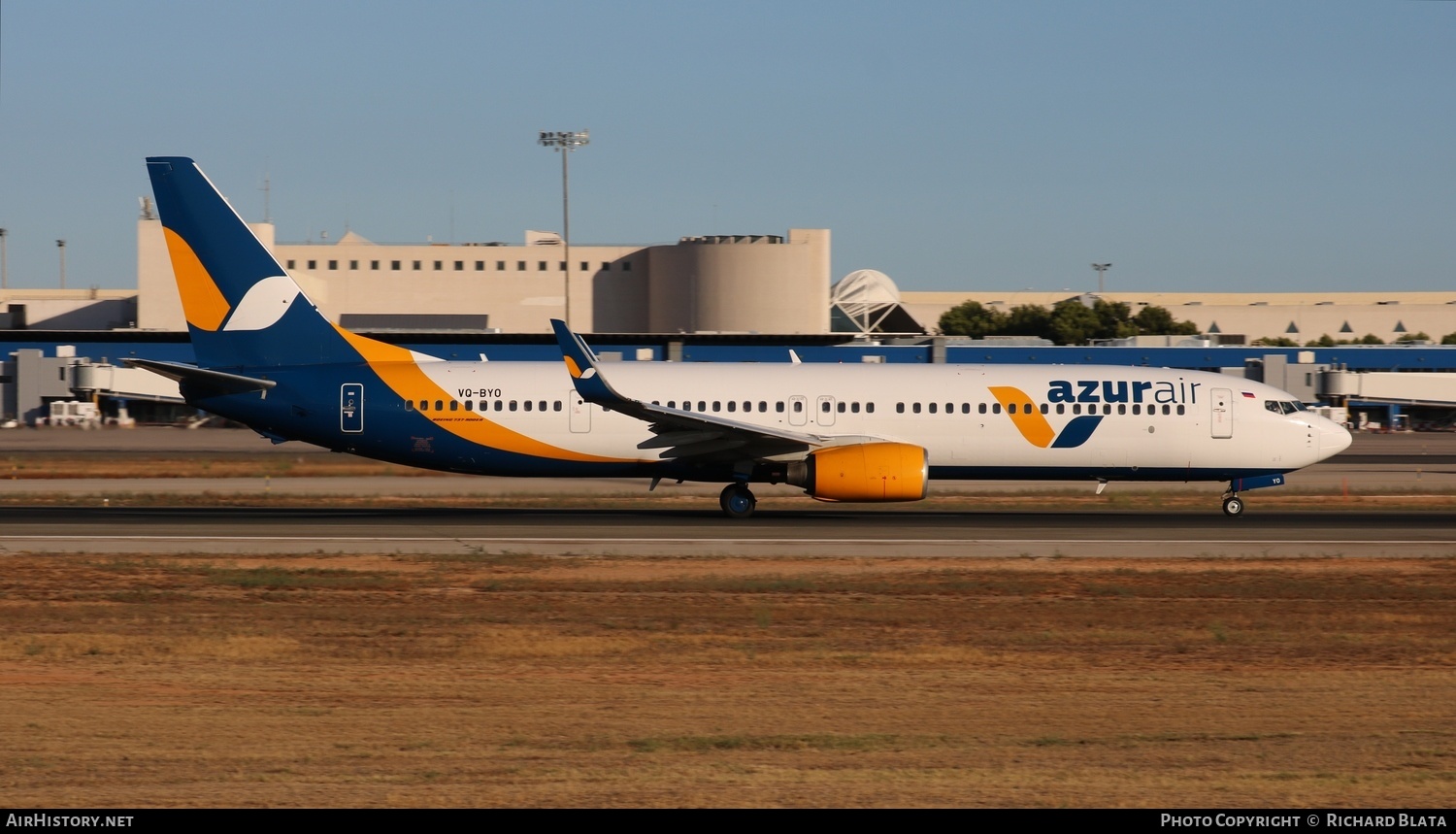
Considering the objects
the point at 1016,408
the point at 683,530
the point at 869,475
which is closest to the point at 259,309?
the point at 683,530

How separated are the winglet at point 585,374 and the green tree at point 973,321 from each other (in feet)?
380

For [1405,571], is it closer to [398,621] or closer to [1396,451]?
[398,621]

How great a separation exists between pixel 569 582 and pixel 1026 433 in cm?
1384

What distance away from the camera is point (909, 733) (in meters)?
11.7

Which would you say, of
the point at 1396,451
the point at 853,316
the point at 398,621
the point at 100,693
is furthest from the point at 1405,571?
the point at 853,316

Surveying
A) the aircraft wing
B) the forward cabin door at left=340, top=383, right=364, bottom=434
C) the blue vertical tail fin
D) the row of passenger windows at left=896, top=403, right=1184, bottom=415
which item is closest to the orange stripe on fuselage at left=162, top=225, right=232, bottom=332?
the blue vertical tail fin

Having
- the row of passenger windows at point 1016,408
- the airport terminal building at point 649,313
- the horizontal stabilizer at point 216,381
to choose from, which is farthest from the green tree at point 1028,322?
the horizontal stabilizer at point 216,381

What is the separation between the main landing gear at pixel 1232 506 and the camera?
103ft

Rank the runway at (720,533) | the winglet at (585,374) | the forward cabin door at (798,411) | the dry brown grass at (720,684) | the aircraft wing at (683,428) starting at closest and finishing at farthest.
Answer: the dry brown grass at (720,684) < the runway at (720,533) < the winglet at (585,374) < the aircraft wing at (683,428) < the forward cabin door at (798,411)

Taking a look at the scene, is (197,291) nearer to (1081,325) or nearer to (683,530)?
(683,530)

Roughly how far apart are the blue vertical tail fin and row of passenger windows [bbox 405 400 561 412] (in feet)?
7.18

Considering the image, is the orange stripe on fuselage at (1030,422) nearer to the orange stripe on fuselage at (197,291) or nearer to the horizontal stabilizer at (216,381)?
the horizontal stabilizer at (216,381)

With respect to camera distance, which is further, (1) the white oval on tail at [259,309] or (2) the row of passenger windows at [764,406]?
(1) the white oval on tail at [259,309]

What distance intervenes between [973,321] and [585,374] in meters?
119
